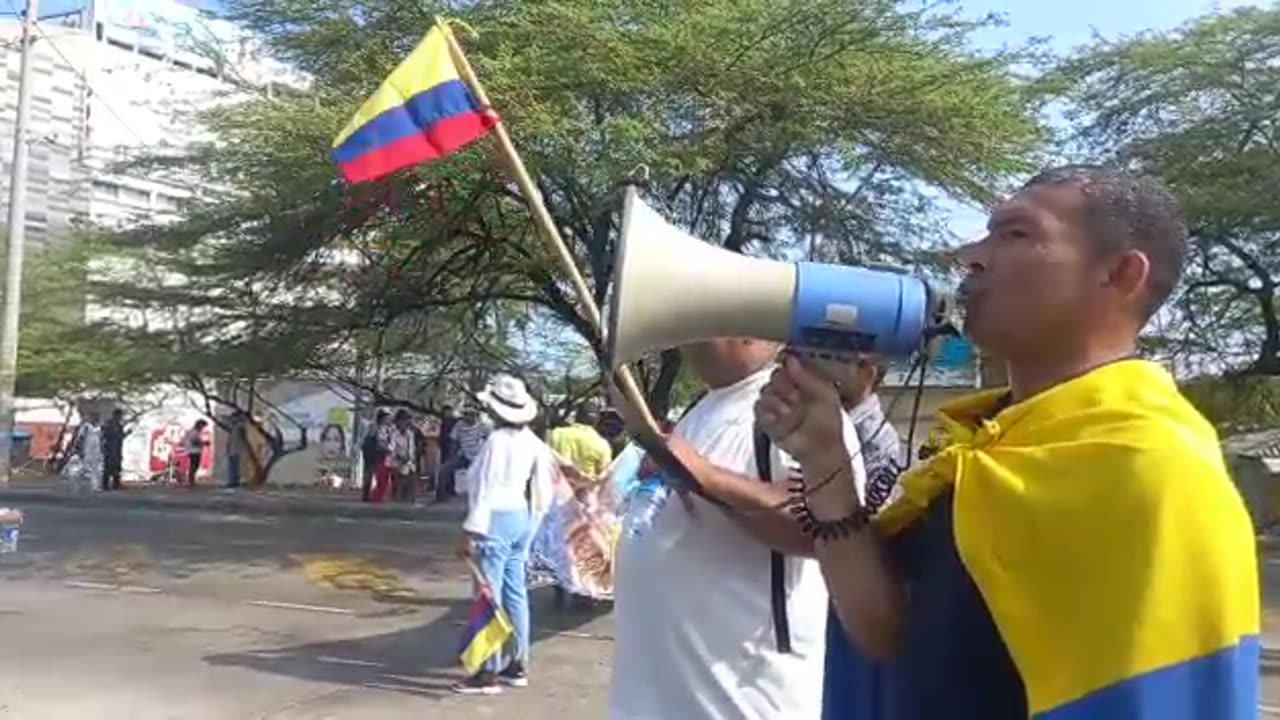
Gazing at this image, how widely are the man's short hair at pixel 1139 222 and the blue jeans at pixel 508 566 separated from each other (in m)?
6.40

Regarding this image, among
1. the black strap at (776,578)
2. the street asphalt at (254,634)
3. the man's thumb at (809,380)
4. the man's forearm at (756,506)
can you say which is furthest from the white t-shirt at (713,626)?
the street asphalt at (254,634)

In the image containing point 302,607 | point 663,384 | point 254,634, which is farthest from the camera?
point 663,384

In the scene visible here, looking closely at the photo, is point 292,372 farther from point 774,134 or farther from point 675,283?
point 675,283

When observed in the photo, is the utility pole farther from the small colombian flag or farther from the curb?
the small colombian flag

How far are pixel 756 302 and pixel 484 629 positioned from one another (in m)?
6.38

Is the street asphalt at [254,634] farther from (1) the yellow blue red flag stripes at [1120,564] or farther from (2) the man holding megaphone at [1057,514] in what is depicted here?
(1) the yellow blue red flag stripes at [1120,564]

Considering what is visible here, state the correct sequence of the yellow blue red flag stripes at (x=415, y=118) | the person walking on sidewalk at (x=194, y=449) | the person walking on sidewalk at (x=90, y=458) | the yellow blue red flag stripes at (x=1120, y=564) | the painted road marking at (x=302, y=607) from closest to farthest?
1. the yellow blue red flag stripes at (x=1120, y=564)
2. the yellow blue red flag stripes at (x=415, y=118)
3. the painted road marking at (x=302, y=607)
4. the person walking on sidewalk at (x=90, y=458)
5. the person walking on sidewalk at (x=194, y=449)

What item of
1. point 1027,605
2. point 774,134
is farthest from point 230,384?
point 1027,605

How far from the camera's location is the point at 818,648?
280cm

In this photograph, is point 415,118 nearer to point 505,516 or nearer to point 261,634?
point 505,516

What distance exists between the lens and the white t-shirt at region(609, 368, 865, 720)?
2.71 metres

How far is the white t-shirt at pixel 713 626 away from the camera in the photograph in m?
2.71

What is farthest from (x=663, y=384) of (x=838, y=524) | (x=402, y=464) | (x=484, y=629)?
(x=838, y=524)

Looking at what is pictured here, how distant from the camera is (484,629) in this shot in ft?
26.1
